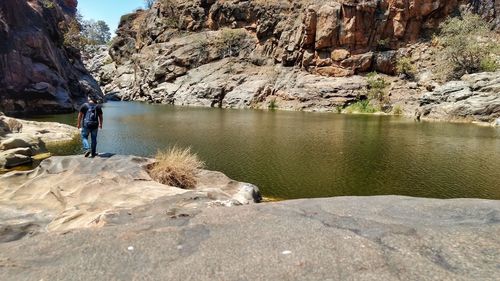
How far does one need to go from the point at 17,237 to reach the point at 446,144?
27.4m

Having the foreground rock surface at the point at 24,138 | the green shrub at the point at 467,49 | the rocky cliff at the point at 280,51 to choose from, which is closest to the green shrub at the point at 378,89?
the rocky cliff at the point at 280,51

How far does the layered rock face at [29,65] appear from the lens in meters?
48.7

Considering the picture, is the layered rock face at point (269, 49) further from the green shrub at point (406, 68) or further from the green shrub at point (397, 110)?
the green shrub at point (397, 110)

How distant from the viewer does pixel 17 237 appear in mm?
7965

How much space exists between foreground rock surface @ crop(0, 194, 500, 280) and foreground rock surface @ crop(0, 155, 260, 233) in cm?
160

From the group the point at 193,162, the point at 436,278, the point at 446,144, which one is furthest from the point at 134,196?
the point at 446,144

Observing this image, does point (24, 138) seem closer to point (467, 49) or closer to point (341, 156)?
point (341, 156)

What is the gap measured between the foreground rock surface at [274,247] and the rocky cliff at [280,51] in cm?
5561

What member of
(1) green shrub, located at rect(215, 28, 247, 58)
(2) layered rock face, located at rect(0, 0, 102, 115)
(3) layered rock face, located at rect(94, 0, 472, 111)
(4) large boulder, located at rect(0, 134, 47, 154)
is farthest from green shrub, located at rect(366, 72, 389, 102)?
(4) large boulder, located at rect(0, 134, 47, 154)

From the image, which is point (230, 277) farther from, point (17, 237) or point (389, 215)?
point (17, 237)

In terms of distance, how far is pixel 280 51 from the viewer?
8100 centimetres

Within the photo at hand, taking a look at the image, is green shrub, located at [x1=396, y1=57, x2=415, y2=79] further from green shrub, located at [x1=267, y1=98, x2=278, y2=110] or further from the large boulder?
the large boulder

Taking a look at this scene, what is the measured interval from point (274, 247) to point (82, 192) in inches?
290

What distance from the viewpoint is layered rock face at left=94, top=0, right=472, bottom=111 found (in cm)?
7044
